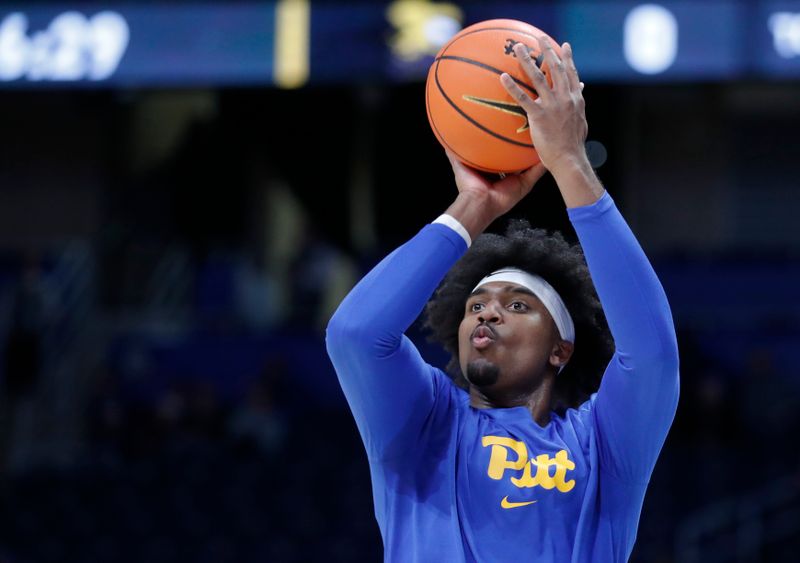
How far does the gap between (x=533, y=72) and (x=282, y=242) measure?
12.4 metres

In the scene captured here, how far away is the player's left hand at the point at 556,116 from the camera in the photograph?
253 cm

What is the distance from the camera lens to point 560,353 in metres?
2.92

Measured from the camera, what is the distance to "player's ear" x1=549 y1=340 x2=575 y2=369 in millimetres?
2896

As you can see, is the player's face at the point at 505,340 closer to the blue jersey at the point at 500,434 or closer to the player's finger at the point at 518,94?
the blue jersey at the point at 500,434

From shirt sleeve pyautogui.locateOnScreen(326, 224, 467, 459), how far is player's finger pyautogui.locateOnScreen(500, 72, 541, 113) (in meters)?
0.30

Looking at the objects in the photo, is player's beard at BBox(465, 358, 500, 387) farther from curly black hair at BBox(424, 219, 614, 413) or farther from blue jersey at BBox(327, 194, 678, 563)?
curly black hair at BBox(424, 219, 614, 413)

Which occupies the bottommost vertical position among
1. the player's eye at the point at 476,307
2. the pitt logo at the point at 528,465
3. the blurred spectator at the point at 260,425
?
the blurred spectator at the point at 260,425

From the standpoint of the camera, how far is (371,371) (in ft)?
8.26

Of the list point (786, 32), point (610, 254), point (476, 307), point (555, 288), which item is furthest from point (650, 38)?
point (610, 254)

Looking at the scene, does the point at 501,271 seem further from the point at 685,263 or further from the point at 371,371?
the point at 685,263

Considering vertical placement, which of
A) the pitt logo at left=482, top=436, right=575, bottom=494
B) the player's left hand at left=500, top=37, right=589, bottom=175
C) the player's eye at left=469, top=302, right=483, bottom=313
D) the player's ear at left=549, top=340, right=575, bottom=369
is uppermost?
the player's left hand at left=500, top=37, right=589, bottom=175

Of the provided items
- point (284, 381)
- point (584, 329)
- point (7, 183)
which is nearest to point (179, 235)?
point (7, 183)

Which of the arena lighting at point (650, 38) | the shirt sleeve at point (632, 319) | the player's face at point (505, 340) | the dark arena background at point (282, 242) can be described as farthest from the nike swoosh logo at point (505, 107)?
the arena lighting at point (650, 38)

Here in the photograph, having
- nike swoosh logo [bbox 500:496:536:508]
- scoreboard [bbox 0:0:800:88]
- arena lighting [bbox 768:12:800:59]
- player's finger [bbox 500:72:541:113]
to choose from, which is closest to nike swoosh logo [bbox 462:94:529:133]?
player's finger [bbox 500:72:541:113]
